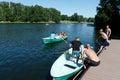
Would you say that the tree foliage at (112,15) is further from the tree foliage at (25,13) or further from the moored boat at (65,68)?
the tree foliage at (25,13)

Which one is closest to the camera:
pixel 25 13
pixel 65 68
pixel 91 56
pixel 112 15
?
pixel 91 56

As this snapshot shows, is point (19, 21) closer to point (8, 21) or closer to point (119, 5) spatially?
point (8, 21)

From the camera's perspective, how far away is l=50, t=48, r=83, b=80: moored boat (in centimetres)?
1166

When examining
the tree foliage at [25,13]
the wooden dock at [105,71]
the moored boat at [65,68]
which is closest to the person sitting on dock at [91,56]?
the wooden dock at [105,71]

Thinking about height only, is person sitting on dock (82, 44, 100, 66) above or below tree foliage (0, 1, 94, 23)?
below

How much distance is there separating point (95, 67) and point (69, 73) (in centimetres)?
168

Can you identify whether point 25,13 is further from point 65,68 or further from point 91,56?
point 91,56

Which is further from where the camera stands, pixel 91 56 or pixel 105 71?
pixel 105 71

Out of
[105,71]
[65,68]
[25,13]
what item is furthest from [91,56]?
[25,13]

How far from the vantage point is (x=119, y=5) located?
58750 millimetres

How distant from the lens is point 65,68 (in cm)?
1296

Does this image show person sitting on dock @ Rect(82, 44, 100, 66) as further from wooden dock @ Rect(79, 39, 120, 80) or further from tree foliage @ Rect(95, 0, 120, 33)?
tree foliage @ Rect(95, 0, 120, 33)

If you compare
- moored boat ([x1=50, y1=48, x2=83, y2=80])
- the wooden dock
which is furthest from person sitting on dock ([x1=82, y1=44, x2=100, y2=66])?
moored boat ([x1=50, y1=48, x2=83, y2=80])

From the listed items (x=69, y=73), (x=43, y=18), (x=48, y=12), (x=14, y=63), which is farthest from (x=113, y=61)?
(x=48, y=12)
